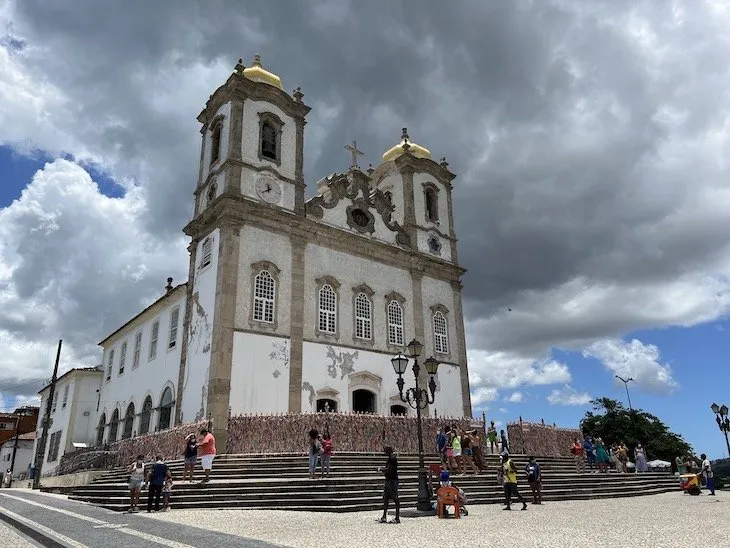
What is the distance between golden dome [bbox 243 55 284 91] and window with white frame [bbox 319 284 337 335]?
33.5 feet

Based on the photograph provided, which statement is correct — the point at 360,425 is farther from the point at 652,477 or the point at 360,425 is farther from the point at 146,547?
the point at 146,547

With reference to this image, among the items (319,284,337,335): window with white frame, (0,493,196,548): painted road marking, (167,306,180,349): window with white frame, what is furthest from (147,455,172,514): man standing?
(167,306,180,349): window with white frame

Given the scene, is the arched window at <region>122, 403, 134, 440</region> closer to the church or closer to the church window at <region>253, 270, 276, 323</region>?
the church

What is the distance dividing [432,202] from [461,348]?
874 centimetres

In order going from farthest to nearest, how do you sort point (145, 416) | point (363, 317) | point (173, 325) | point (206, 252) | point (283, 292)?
point (145, 416)
point (173, 325)
point (363, 317)
point (206, 252)
point (283, 292)

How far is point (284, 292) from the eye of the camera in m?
23.2

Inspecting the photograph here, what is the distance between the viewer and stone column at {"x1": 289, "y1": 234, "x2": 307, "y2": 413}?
859 inches

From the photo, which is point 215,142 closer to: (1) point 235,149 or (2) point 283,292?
(1) point 235,149

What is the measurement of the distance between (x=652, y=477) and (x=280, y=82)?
76.6ft

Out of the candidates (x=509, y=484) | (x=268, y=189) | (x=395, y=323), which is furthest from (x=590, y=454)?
(x=268, y=189)

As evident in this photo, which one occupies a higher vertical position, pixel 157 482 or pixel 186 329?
pixel 186 329

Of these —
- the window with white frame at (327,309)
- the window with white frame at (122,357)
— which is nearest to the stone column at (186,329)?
the window with white frame at (327,309)

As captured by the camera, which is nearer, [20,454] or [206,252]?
[206,252]

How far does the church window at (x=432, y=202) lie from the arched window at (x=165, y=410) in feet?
53.3
